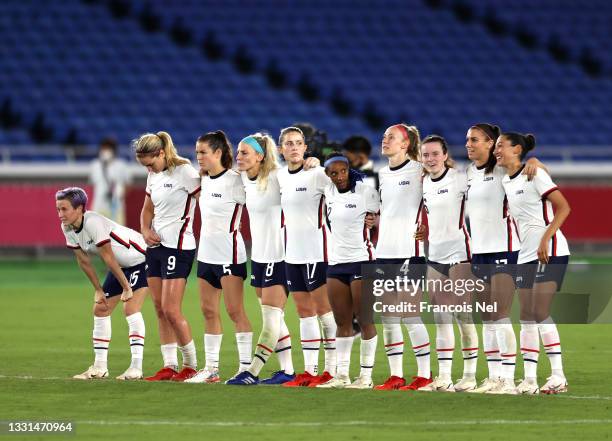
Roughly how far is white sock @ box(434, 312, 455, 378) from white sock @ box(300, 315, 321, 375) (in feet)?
3.61

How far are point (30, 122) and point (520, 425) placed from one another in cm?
2283

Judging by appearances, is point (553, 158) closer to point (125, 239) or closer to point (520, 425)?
point (125, 239)

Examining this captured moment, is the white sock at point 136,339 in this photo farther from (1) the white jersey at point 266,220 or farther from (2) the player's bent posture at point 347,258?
(2) the player's bent posture at point 347,258

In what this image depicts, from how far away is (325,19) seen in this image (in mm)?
36625

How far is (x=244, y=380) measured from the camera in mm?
11477

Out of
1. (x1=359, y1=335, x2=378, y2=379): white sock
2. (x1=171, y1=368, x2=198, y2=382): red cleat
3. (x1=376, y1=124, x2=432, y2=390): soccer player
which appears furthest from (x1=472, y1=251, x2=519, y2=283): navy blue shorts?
(x1=171, y1=368, x2=198, y2=382): red cleat

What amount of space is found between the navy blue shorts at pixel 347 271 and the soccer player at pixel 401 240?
7.3 inches

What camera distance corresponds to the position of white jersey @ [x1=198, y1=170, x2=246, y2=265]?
462 inches

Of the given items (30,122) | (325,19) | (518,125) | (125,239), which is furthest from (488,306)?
(325,19)

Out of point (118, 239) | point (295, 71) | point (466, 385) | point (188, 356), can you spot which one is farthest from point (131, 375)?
point (295, 71)

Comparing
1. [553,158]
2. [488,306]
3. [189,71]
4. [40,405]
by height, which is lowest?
[40,405]

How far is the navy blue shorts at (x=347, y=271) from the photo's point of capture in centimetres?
1130

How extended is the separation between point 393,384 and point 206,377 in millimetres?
1669

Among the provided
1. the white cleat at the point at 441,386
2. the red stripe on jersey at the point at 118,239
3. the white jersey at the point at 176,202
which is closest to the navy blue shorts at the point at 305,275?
the white jersey at the point at 176,202
